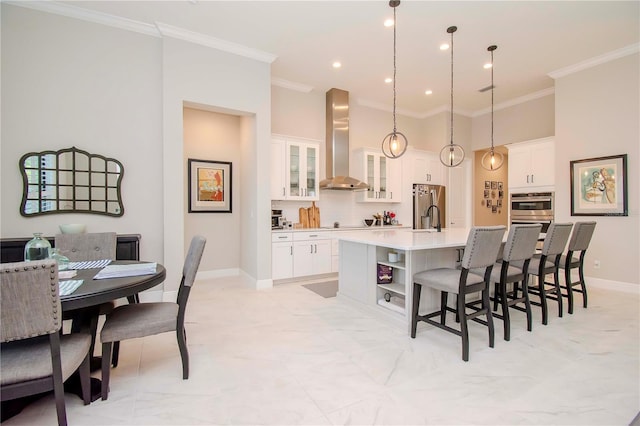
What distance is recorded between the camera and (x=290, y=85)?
5.42 meters

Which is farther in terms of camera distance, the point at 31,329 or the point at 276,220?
the point at 276,220

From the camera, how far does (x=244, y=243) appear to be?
5.12m

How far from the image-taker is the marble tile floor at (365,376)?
1738 millimetres

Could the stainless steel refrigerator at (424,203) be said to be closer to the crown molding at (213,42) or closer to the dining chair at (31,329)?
the crown molding at (213,42)

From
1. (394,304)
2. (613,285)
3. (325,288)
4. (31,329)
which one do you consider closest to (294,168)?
(325,288)

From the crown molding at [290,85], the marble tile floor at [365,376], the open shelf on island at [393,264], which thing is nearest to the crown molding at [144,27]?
the crown molding at [290,85]

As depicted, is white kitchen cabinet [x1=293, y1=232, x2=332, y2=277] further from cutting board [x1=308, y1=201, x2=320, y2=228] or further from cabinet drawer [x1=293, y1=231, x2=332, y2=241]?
cutting board [x1=308, y1=201, x2=320, y2=228]

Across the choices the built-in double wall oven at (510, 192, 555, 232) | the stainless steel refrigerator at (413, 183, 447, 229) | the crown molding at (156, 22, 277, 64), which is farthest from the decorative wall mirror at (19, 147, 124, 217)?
the built-in double wall oven at (510, 192, 555, 232)

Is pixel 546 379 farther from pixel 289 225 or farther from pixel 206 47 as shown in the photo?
pixel 206 47

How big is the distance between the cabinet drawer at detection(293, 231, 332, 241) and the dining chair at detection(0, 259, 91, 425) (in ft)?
11.4

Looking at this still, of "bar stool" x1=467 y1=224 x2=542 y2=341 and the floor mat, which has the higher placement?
"bar stool" x1=467 y1=224 x2=542 y2=341

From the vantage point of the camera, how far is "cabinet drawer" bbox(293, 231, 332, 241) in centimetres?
486

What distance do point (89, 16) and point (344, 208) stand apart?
178 inches

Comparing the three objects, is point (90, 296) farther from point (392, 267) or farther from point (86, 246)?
point (392, 267)
